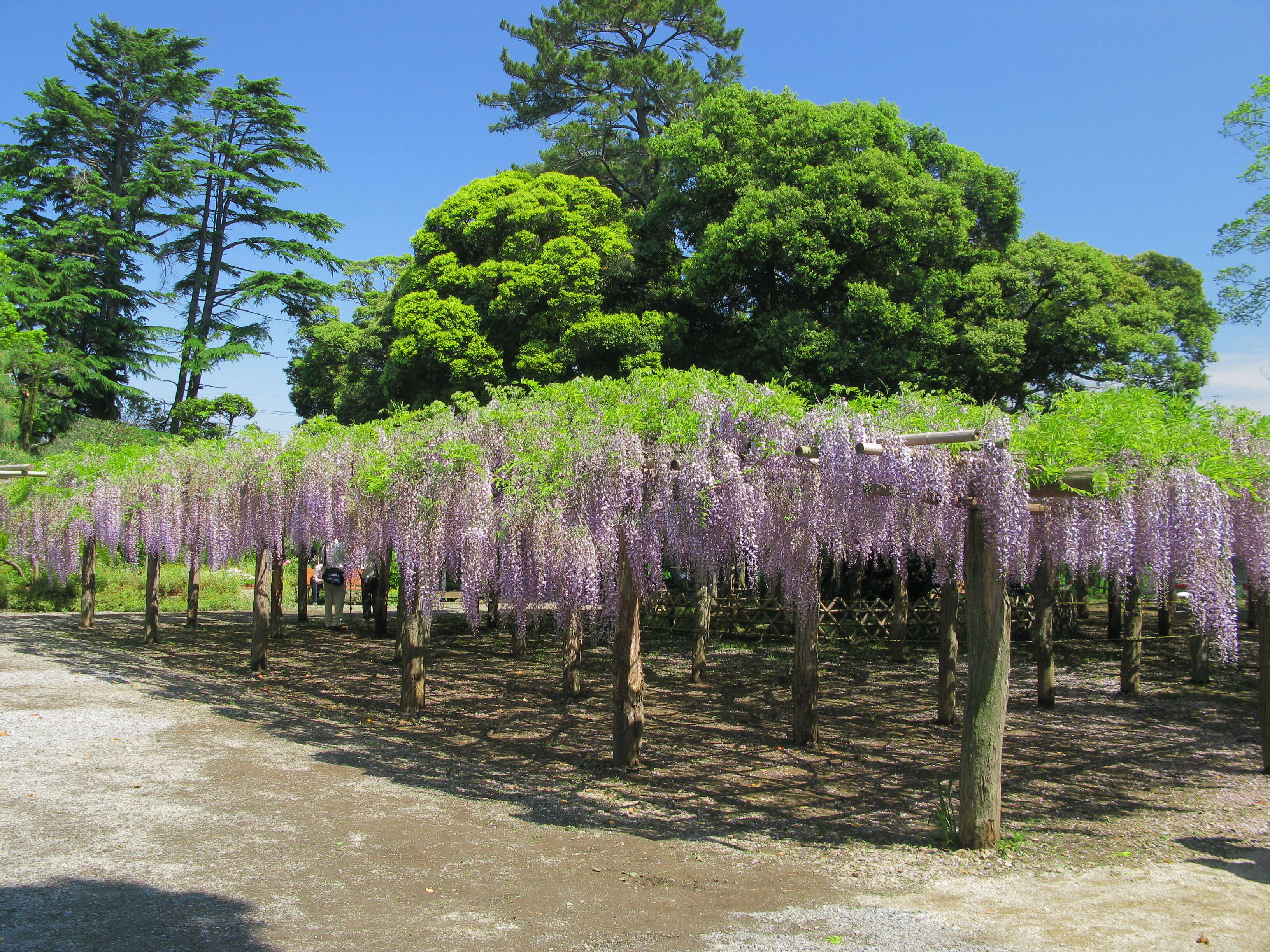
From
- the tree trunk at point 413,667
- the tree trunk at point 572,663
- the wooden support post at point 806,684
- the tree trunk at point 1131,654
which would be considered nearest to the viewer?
the wooden support post at point 806,684

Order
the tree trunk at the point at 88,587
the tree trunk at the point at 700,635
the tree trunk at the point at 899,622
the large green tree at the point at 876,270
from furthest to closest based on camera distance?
the tree trunk at the point at 88,587, the tree trunk at the point at 899,622, the large green tree at the point at 876,270, the tree trunk at the point at 700,635

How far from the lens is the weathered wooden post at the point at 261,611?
1286cm

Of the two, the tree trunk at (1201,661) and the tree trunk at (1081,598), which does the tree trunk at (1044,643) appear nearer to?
the tree trunk at (1201,661)

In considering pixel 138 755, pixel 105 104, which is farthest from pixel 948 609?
pixel 105 104

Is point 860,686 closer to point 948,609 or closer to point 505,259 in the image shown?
point 948,609

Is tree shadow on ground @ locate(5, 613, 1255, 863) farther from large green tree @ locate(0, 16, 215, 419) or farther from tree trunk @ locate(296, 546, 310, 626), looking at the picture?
large green tree @ locate(0, 16, 215, 419)

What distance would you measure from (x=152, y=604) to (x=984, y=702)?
591 inches

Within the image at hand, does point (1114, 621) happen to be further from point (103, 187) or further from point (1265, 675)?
point (103, 187)

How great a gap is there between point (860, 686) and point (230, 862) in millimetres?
9728

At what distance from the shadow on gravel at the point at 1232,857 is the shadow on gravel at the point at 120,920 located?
618 centimetres

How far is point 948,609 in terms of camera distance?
35.8ft

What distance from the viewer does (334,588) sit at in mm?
18797

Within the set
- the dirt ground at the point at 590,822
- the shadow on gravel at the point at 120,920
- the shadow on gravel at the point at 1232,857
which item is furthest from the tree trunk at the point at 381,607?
the shadow on gravel at the point at 1232,857

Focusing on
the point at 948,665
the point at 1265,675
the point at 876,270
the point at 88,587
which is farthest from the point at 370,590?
the point at 1265,675
